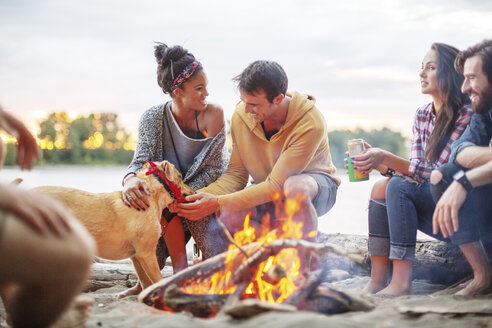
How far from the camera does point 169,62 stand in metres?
4.22

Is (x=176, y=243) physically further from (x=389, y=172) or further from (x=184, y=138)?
(x=389, y=172)

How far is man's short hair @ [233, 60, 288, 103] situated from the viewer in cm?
382

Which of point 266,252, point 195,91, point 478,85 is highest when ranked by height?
point 195,91

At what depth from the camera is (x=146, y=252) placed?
3.54m

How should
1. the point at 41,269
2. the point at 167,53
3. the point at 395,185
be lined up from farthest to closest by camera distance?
the point at 167,53 < the point at 395,185 < the point at 41,269

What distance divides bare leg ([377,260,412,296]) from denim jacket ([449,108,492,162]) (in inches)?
33.7

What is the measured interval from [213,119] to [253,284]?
1943mm

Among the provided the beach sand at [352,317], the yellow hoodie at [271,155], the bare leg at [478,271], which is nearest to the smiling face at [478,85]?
the bare leg at [478,271]

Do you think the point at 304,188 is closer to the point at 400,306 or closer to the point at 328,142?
the point at 328,142

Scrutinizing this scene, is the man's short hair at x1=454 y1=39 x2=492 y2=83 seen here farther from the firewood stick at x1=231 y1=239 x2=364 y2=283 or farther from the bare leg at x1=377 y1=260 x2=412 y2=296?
the firewood stick at x1=231 y1=239 x2=364 y2=283

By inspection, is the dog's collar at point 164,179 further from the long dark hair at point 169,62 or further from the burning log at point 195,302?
the burning log at point 195,302

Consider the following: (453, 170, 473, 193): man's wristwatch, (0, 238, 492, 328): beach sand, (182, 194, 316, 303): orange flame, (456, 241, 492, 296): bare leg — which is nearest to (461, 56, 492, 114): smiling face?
(453, 170, 473, 193): man's wristwatch

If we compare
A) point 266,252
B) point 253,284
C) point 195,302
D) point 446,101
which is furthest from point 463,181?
point 195,302

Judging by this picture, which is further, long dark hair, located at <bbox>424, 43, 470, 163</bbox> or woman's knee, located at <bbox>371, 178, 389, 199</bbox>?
woman's knee, located at <bbox>371, 178, 389, 199</bbox>
